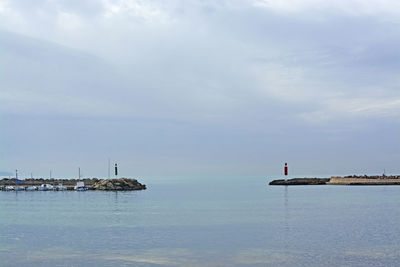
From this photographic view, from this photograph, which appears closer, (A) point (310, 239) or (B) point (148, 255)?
(B) point (148, 255)

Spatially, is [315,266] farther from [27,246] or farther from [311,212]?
[311,212]

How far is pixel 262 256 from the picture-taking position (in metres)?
36.2

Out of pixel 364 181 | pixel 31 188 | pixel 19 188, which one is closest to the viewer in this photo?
pixel 31 188

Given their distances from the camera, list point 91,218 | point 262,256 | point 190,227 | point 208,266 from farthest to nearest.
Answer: point 91,218 < point 190,227 < point 262,256 < point 208,266

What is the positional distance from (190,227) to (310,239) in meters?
15.6

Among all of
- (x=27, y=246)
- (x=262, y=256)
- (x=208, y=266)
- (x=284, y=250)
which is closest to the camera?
(x=208, y=266)

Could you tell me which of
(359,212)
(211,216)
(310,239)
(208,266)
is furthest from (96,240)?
(359,212)

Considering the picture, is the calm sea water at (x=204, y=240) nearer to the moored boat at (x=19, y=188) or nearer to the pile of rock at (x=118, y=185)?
the pile of rock at (x=118, y=185)

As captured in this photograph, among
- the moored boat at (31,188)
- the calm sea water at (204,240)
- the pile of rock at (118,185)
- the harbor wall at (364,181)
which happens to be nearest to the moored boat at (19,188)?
the moored boat at (31,188)

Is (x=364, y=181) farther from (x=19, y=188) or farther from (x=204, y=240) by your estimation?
(x=204, y=240)

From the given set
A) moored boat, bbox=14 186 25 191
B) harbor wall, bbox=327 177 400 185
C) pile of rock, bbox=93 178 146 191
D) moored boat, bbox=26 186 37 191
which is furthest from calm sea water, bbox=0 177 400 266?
harbor wall, bbox=327 177 400 185

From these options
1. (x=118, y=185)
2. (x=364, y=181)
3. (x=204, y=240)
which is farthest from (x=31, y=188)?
(x=204, y=240)

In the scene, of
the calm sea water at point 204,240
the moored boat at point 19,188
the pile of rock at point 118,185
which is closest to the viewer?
the calm sea water at point 204,240

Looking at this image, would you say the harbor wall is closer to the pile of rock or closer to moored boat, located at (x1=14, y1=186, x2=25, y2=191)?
the pile of rock
